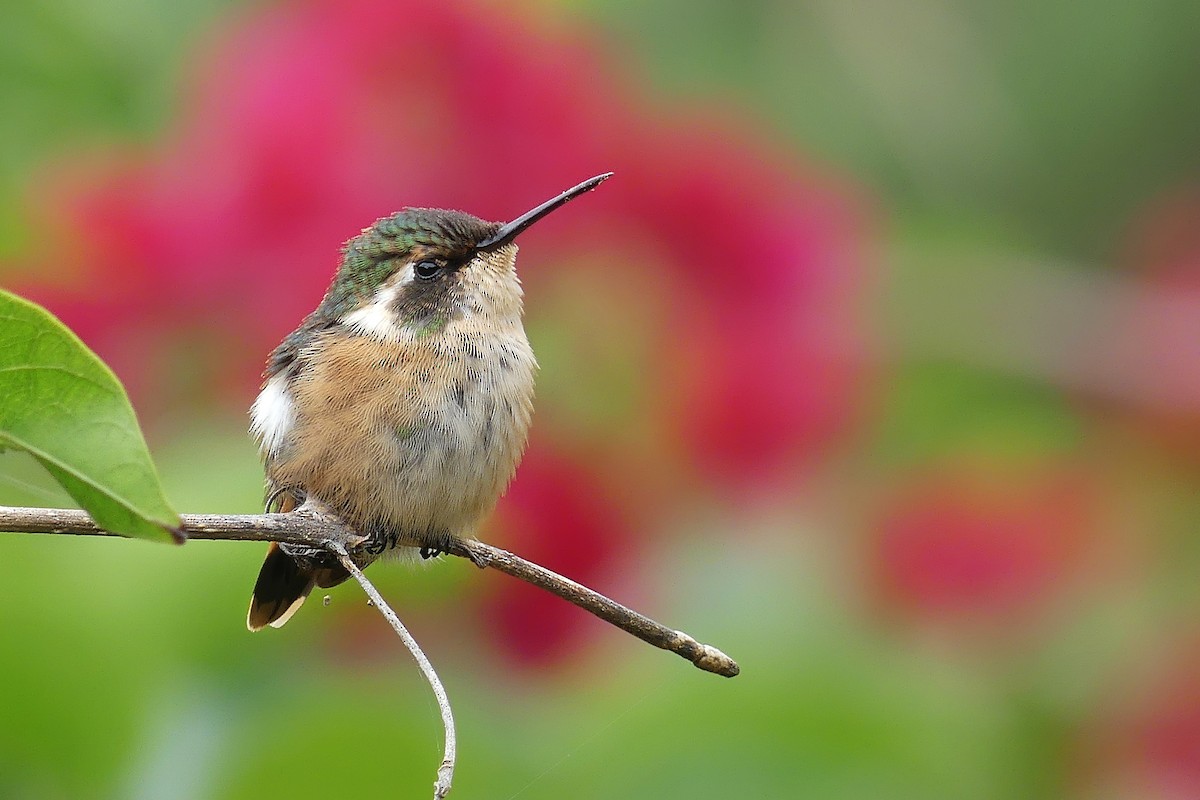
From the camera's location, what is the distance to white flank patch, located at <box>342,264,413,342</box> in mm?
2084

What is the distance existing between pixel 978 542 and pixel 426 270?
1.26 m

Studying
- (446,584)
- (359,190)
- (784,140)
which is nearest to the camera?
(446,584)

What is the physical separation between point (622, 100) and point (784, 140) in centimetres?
62

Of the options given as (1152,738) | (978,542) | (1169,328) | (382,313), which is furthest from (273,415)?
(1169,328)

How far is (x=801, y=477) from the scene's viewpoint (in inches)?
114

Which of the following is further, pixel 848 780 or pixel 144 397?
pixel 144 397

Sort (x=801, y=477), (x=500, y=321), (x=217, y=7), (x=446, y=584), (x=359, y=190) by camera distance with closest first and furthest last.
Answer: (x=500, y=321) < (x=446, y=584) < (x=359, y=190) < (x=801, y=477) < (x=217, y=7)

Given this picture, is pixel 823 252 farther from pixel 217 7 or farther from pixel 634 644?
pixel 217 7

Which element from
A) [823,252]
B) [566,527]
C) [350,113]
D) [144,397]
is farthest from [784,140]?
[144,397]

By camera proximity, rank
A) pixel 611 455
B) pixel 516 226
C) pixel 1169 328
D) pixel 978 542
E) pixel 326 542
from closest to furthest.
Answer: pixel 326 542 → pixel 516 226 → pixel 611 455 → pixel 978 542 → pixel 1169 328

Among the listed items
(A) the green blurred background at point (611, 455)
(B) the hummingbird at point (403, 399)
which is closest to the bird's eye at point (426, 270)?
(B) the hummingbird at point (403, 399)

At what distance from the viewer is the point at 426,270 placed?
2.15 metres

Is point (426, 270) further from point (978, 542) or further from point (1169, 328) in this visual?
point (1169, 328)

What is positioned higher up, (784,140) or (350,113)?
(784,140)
